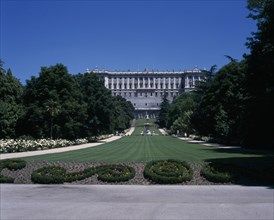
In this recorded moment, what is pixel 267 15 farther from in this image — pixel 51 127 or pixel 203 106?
pixel 203 106

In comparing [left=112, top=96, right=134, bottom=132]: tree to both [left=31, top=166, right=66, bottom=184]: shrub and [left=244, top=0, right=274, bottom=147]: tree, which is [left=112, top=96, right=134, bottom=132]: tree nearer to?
[left=244, top=0, right=274, bottom=147]: tree

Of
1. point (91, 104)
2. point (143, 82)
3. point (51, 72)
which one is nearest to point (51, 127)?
point (51, 72)

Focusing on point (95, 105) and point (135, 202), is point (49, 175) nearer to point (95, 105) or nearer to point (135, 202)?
point (135, 202)

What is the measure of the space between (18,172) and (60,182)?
2.76 meters

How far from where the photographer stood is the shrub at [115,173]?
14578 millimetres

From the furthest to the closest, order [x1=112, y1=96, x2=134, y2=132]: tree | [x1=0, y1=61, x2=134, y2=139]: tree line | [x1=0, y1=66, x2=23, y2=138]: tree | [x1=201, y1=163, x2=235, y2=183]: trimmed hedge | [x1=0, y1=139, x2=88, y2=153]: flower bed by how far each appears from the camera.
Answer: [x1=112, y1=96, x2=134, y2=132]: tree, [x1=0, y1=61, x2=134, y2=139]: tree line, [x1=0, y1=66, x2=23, y2=138]: tree, [x1=0, y1=139, x2=88, y2=153]: flower bed, [x1=201, y1=163, x2=235, y2=183]: trimmed hedge

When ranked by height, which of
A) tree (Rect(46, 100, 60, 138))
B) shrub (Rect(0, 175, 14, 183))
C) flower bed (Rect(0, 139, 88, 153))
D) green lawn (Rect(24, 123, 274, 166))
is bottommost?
shrub (Rect(0, 175, 14, 183))

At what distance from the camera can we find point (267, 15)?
16719 millimetres

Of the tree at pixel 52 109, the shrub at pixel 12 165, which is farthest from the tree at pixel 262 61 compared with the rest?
the tree at pixel 52 109

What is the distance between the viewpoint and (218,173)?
1472 cm

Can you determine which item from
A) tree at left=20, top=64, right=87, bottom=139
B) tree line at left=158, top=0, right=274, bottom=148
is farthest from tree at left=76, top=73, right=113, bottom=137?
tree line at left=158, top=0, right=274, bottom=148

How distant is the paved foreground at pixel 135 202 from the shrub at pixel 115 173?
0.91 m

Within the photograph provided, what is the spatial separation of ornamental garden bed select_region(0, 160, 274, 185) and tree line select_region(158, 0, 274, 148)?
189 inches

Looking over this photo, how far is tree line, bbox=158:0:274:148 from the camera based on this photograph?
17016mm
